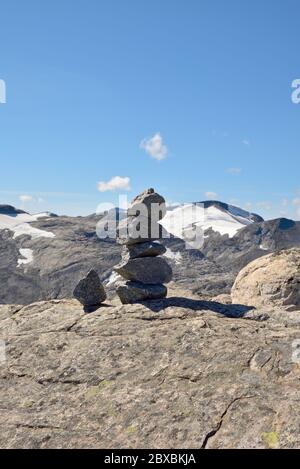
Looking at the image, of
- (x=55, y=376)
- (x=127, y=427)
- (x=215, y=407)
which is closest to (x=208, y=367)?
(x=215, y=407)

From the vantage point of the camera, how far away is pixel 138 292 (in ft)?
70.9

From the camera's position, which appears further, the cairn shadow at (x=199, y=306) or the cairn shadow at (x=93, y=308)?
the cairn shadow at (x=93, y=308)

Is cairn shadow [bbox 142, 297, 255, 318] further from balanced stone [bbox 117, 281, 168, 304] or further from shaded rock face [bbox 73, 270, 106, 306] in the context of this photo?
shaded rock face [bbox 73, 270, 106, 306]

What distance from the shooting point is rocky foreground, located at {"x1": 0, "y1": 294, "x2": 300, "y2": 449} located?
44.5ft

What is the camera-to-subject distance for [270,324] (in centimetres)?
1903

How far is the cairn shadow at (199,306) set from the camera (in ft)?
67.4

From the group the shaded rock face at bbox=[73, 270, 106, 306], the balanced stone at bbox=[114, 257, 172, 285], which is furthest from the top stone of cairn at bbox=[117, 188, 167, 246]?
the shaded rock face at bbox=[73, 270, 106, 306]

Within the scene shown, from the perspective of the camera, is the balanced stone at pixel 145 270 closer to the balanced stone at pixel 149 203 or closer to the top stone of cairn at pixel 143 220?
the top stone of cairn at pixel 143 220

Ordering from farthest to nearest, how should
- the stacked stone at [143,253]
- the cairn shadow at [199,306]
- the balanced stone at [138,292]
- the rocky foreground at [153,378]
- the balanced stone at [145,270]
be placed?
the balanced stone at [145,270], the stacked stone at [143,253], the balanced stone at [138,292], the cairn shadow at [199,306], the rocky foreground at [153,378]

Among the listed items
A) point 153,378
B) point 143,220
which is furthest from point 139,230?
point 153,378

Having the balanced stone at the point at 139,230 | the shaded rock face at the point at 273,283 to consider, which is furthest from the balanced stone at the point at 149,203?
the shaded rock face at the point at 273,283

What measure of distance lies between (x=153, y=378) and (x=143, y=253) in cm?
767

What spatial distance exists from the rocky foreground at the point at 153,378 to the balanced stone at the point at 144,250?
8.42 feet

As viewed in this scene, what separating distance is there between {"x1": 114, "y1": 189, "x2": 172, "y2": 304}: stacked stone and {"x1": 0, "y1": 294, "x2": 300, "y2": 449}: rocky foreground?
1.16 m
